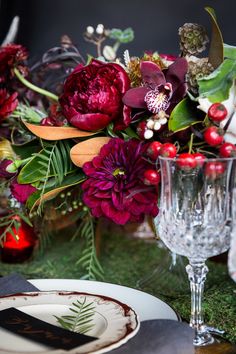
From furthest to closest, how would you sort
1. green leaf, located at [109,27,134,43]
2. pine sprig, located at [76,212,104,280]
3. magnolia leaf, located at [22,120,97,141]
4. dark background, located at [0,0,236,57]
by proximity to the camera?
dark background, located at [0,0,236,57]
green leaf, located at [109,27,134,43]
pine sprig, located at [76,212,104,280]
magnolia leaf, located at [22,120,97,141]

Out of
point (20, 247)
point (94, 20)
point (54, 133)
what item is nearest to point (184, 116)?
point (54, 133)

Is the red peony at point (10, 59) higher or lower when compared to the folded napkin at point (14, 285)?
higher

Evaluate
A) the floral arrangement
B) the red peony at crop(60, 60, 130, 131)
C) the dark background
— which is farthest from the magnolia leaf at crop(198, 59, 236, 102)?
the dark background

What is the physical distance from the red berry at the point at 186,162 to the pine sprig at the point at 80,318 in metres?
0.16

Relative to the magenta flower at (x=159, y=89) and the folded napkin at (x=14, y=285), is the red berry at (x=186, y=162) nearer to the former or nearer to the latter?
the magenta flower at (x=159, y=89)

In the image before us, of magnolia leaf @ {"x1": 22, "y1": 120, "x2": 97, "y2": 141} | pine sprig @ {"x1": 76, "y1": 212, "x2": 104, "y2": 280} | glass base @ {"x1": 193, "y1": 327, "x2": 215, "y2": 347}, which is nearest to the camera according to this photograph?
glass base @ {"x1": 193, "y1": 327, "x2": 215, "y2": 347}

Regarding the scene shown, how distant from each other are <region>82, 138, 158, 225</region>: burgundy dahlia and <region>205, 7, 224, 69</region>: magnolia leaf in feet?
0.40

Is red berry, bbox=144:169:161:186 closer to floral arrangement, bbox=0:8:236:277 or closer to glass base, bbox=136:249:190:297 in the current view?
floral arrangement, bbox=0:8:236:277

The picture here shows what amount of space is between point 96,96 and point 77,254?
360 millimetres

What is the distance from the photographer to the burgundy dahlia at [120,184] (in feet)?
2.16

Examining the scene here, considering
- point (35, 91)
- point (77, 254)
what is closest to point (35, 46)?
point (35, 91)

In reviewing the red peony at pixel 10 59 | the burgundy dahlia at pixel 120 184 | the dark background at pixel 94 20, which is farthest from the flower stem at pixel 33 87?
the dark background at pixel 94 20

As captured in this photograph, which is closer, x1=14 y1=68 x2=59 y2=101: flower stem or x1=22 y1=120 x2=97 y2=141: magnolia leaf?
x1=22 y1=120 x2=97 y2=141: magnolia leaf

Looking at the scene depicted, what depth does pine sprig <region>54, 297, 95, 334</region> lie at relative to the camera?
Answer: 537 millimetres
